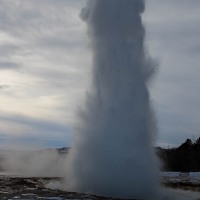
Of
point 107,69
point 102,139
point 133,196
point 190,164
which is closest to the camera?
point 133,196

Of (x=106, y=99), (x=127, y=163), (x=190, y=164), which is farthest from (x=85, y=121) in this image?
(x=190, y=164)

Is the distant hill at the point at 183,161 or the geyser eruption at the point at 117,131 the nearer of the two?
the geyser eruption at the point at 117,131

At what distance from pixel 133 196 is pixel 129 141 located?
105 inches

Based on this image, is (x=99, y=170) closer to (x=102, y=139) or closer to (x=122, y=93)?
(x=102, y=139)

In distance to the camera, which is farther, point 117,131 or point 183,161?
point 183,161

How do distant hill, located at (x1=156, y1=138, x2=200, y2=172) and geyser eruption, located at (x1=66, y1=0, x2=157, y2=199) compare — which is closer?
geyser eruption, located at (x1=66, y1=0, x2=157, y2=199)

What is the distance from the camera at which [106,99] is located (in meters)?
23.3

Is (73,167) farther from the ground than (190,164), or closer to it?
closer to it

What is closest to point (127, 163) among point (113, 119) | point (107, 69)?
point (113, 119)

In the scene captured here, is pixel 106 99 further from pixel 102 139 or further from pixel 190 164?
pixel 190 164

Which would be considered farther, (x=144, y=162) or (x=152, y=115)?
(x=152, y=115)

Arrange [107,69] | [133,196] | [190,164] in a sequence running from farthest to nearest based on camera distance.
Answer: [190,164] → [107,69] → [133,196]

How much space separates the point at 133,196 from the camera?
68.8 feet

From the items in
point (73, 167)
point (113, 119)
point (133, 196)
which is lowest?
point (133, 196)
